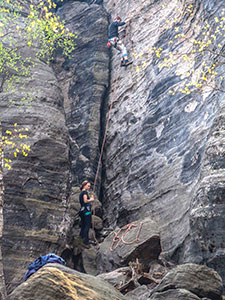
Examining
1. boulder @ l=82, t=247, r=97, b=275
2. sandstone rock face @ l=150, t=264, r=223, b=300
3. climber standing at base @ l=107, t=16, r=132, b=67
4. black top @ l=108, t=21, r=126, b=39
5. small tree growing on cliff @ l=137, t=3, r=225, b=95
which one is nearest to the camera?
sandstone rock face @ l=150, t=264, r=223, b=300

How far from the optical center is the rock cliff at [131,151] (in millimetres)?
10188

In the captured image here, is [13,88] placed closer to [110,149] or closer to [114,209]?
[110,149]

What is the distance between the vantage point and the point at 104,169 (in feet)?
63.2

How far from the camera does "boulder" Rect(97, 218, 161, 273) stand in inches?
444

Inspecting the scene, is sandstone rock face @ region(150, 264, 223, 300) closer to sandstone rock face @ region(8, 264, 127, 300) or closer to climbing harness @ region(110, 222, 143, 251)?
sandstone rock face @ region(8, 264, 127, 300)

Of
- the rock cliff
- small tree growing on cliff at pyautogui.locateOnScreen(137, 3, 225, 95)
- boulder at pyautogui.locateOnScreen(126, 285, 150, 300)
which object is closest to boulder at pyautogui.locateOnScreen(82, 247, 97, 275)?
the rock cliff

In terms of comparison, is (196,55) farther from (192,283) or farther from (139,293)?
(192,283)

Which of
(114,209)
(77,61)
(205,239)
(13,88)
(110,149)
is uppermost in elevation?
(77,61)

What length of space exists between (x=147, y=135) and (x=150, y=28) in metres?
7.23

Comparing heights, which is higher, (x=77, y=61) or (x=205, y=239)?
(x=77, y=61)

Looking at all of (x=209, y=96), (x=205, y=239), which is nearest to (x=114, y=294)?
(x=205, y=239)

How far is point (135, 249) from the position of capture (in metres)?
11.2

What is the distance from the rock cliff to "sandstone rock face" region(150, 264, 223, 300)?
0.99 meters

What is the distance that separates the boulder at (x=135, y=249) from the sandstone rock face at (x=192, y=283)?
3.81m
